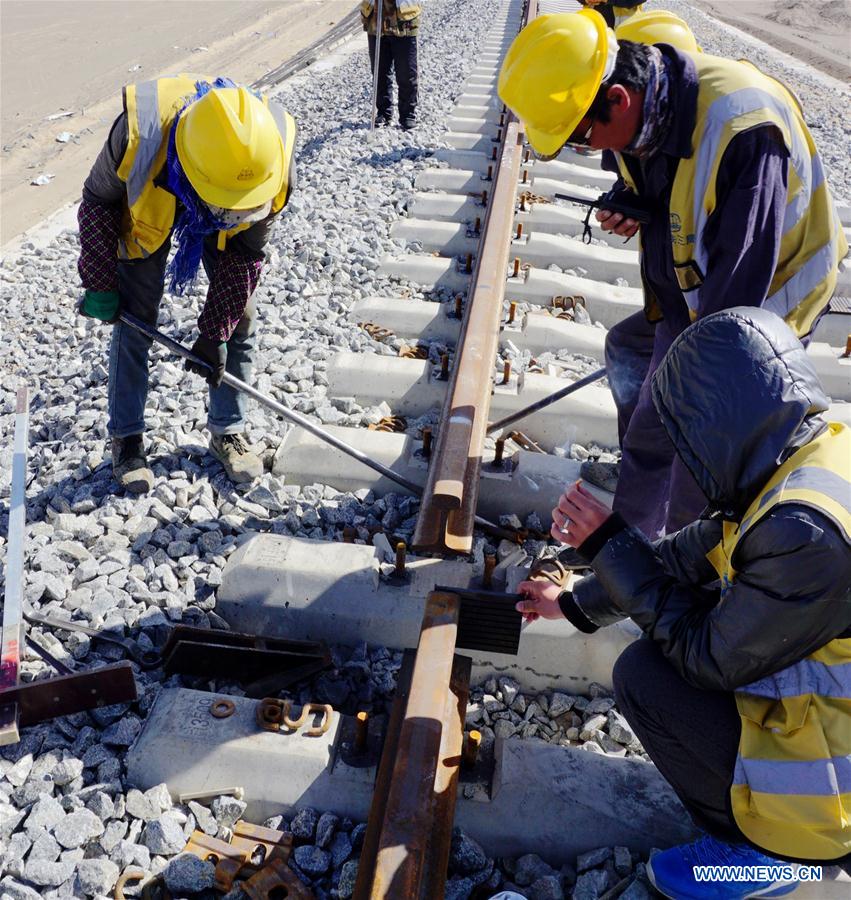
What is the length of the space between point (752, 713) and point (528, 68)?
6.63 ft

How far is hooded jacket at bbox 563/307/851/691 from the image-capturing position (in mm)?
1874

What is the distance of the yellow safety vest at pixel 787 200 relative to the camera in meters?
2.60

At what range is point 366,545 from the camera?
3363mm

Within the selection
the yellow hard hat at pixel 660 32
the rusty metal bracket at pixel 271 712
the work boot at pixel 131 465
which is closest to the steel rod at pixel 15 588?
the work boot at pixel 131 465

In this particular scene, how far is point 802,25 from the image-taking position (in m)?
24.5

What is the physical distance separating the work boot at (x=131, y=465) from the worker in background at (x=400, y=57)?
19.2ft

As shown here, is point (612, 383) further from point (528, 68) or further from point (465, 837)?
point (465, 837)

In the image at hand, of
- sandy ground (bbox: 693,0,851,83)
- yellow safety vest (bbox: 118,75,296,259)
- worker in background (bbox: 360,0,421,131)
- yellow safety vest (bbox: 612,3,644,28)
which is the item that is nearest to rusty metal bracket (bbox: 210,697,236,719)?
yellow safety vest (bbox: 118,75,296,259)

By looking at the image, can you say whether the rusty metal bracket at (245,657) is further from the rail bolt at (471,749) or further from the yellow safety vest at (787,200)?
the yellow safety vest at (787,200)

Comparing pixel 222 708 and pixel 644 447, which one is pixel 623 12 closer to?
pixel 644 447

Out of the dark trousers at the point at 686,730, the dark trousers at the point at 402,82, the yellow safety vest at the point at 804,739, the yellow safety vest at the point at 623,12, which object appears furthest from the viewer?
the dark trousers at the point at 402,82

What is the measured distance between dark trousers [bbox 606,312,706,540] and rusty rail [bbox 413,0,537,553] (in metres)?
0.57

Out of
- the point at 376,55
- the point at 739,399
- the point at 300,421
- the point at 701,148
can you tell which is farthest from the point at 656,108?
the point at 376,55

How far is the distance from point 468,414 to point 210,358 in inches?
45.0
